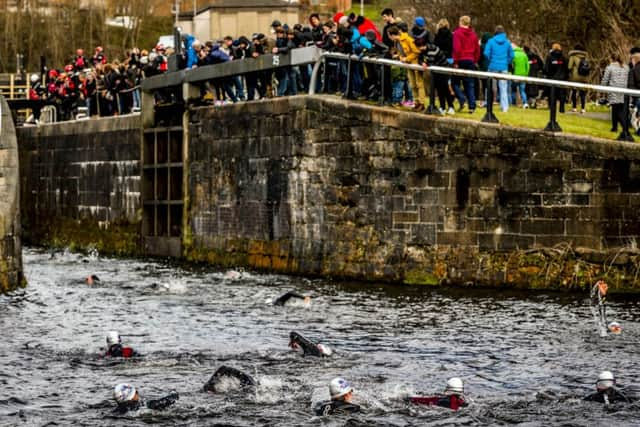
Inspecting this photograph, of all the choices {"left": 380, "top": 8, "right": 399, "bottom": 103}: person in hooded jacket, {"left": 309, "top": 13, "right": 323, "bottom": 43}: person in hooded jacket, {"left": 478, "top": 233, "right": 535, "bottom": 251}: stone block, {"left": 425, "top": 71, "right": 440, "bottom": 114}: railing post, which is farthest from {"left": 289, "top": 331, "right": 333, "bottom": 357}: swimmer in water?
{"left": 309, "top": 13, "right": 323, "bottom": 43}: person in hooded jacket

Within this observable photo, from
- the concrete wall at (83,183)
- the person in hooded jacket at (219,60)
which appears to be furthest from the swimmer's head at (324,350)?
the concrete wall at (83,183)

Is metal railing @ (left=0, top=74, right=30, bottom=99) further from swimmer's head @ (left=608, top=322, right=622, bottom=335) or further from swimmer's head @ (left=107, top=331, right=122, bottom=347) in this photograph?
swimmer's head @ (left=608, top=322, right=622, bottom=335)

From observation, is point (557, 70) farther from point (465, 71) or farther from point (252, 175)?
point (252, 175)

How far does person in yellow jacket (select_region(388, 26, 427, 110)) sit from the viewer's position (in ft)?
85.1

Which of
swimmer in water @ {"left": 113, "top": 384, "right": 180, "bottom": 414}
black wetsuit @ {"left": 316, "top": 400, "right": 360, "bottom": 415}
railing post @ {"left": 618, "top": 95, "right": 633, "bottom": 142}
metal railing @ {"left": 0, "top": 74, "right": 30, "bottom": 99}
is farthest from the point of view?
metal railing @ {"left": 0, "top": 74, "right": 30, "bottom": 99}

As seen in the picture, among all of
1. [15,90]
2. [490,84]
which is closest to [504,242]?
[490,84]

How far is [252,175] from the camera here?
30.6m

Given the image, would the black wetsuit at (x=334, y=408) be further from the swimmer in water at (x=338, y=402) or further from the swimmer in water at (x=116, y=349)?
the swimmer in water at (x=116, y=349)

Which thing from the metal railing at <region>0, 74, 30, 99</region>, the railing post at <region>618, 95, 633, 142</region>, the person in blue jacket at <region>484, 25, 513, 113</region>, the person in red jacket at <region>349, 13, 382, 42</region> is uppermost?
the metal railing at <region>0, 74, 30, 99</region>

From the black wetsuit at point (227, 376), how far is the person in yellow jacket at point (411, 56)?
10.9 meters

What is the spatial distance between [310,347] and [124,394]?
3.95m

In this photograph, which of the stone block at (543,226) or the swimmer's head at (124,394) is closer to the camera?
the swimmer's head at (124,394)

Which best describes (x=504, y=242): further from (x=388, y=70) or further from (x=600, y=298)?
(x=388, y=70)

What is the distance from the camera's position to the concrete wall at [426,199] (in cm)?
2361
